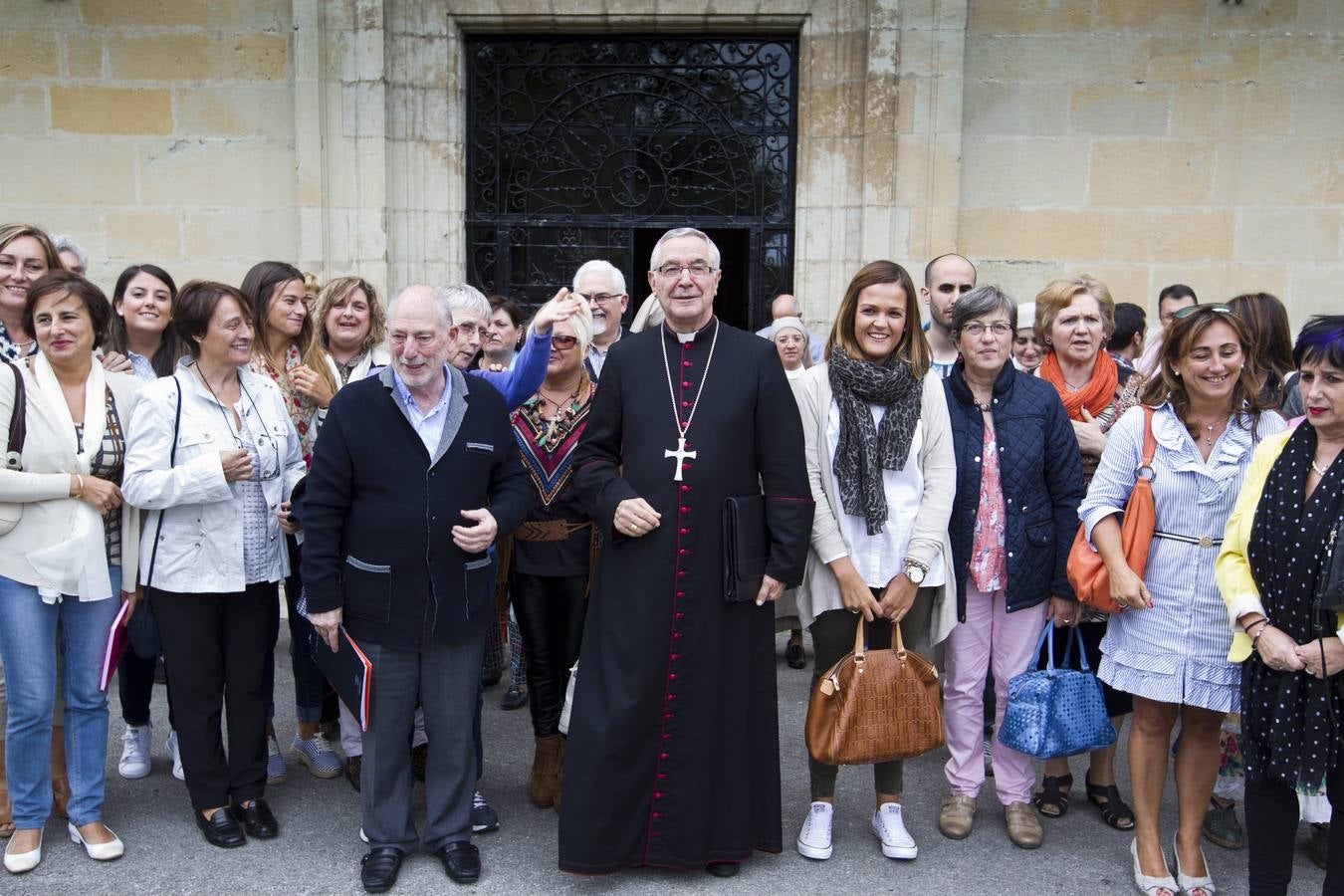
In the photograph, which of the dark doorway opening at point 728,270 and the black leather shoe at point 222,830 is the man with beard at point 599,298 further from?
the dark doorway opening at point 728,270

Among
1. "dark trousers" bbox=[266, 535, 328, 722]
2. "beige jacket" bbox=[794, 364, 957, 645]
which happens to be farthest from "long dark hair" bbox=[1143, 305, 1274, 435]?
"dark trousers" bbox=[266, 535, 328, 722]

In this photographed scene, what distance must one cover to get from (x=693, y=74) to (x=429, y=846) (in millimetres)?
5475

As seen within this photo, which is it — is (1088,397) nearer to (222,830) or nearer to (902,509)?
(902,509)

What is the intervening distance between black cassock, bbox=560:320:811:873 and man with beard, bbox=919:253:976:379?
148 centimetres

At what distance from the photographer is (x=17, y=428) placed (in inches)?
136

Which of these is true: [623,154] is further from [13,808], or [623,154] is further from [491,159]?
[13,808]

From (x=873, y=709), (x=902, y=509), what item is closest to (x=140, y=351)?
(x=902, y=509)

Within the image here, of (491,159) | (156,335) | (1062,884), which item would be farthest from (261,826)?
(491,159)

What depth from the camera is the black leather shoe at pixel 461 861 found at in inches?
137

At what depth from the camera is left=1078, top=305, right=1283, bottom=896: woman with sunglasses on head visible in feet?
11.0

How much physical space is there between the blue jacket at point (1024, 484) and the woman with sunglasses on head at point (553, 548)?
1.35 m

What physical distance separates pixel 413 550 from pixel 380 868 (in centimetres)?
104

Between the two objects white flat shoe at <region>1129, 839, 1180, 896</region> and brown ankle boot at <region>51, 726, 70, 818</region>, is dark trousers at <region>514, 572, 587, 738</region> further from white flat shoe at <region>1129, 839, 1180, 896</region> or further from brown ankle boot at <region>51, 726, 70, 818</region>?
white flat shoe at <region>1129, 839, 1180, 896</region>

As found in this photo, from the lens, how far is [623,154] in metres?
7.40
